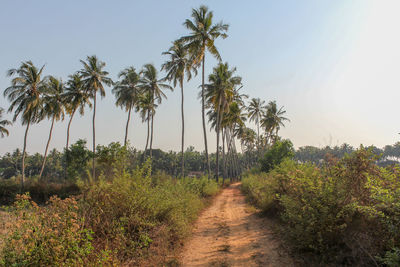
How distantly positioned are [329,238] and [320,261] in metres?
0.51

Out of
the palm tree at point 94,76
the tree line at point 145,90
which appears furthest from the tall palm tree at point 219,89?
the palm tree at point 94,76

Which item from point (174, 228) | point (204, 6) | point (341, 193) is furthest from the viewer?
point (204, 6)

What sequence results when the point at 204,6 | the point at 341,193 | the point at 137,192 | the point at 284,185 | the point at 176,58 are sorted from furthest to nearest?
the point at 176,58 < the point at 204,6 < the point at 284,185 < the point at 137,192 < the point at 341,193

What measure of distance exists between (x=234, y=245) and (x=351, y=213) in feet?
9.65

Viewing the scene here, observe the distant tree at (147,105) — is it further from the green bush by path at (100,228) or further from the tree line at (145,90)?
the green bush by path at (100,228)

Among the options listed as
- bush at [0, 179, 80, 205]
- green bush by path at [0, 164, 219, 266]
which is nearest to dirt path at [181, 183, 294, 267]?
green bush by path at [0, 164, 219, 266]

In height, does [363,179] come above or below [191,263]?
above

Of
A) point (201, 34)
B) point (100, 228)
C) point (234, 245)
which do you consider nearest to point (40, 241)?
point (100, 228)

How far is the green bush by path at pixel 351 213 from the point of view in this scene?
12.2ft

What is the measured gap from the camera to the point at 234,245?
19.2 ft

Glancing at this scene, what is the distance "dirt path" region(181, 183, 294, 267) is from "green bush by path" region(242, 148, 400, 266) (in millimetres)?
689

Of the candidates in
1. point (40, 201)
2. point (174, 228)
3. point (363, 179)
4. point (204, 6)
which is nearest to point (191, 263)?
point (174, 228)

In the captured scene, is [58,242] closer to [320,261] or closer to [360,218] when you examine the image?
[320,261]

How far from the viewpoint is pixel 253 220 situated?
862 centimetres
